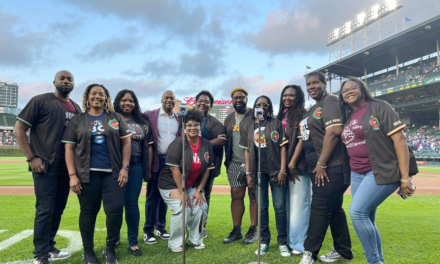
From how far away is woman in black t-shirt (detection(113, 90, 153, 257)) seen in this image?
4.16 meters

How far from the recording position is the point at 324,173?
3492mm

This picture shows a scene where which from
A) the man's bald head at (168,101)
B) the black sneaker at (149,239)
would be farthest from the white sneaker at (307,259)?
the man's bald head at (168,101)

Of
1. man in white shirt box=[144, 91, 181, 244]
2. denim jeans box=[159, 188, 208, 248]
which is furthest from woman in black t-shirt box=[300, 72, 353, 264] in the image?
man in white shirt box=[144, 91, 181, 244]

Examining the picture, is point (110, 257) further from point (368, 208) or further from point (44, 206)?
point (368, 208)

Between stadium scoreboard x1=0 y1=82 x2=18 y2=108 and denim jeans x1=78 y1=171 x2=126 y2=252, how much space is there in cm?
11401

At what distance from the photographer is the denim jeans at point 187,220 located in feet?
13.8

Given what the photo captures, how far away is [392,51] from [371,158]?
4103cm

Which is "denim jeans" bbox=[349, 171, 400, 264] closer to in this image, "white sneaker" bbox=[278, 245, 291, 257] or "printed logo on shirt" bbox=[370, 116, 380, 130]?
"printed logo on shirt" bbox=[370, 116, 380, 130]

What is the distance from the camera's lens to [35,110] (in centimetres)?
368

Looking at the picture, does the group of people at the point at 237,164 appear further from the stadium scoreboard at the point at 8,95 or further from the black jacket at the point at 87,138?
the stadium scoreboard at the point at 8,95

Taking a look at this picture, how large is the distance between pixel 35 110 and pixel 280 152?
3277 mm

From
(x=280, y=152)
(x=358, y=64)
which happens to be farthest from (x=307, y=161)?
(x=358, y=64)

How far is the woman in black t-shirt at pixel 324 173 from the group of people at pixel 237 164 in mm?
12

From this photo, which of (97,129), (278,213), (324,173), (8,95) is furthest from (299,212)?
(8,95)
